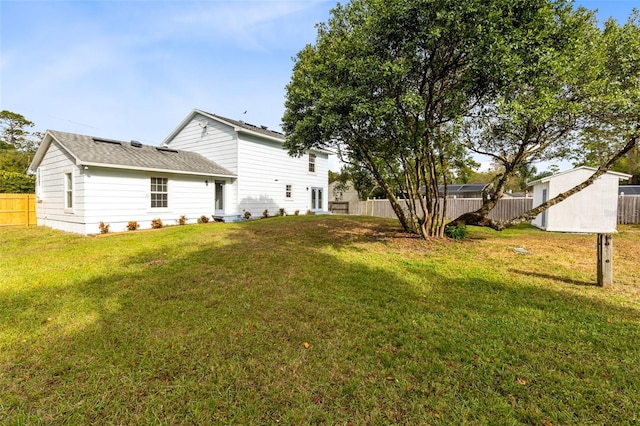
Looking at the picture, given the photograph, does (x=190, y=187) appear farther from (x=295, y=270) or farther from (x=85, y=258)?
(x=295, y=270)

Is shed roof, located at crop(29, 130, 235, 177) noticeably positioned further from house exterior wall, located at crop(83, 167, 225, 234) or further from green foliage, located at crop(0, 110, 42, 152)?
green foliage, located at crop(0, 110, 42, 152)

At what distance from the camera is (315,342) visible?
3312 mm

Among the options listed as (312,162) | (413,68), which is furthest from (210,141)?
(413,68)

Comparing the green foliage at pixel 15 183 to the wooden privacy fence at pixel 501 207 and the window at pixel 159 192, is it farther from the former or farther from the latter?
the wooden privacy fence at pixel 501 207

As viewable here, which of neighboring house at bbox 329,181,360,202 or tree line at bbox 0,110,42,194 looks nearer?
tree line at bbox 0,110,42,194

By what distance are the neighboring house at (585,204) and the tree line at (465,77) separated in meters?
4.27

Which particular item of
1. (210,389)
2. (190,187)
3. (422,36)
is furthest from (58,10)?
(210,389)

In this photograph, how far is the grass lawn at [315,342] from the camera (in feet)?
7.61

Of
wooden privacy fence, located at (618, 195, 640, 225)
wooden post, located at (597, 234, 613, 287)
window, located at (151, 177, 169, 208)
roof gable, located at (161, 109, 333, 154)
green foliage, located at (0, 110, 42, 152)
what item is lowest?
wooden post, located at (597, 234, 613, 287)

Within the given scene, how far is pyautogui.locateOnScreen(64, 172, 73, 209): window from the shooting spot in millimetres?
11617

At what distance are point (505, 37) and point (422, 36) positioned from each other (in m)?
1.60

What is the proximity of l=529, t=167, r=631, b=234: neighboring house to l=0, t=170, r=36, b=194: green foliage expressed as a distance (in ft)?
95.4

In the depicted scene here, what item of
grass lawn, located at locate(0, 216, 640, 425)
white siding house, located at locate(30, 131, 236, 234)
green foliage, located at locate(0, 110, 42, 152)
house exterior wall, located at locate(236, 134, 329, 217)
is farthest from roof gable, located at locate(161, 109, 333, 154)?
green foliage, located at locate(0, 110, 42, 152)

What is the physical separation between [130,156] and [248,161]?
5553 mm
